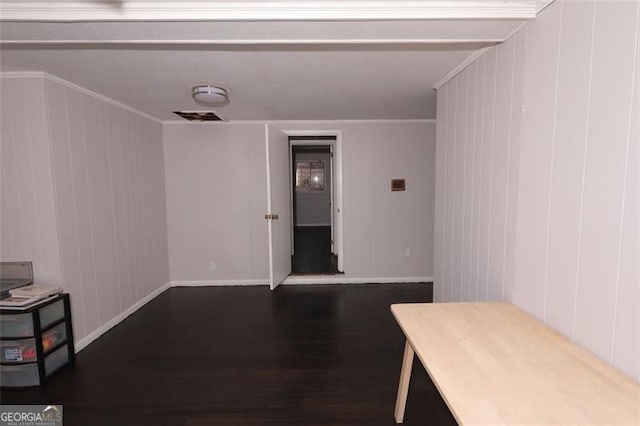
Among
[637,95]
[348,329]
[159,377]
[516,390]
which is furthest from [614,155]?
[159,377]

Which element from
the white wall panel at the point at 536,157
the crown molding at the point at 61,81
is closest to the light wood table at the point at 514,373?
the white wall panel at the point at 536,157

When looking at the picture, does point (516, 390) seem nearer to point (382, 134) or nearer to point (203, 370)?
point (203, 370)

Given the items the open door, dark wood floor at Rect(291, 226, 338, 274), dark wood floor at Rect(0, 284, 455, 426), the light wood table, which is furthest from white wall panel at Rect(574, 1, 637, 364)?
dark wood floor at Rect(291, 226, 338, 274)

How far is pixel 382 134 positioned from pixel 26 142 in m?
3.43

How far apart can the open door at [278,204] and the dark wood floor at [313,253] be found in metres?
0.55

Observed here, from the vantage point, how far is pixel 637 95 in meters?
0.95

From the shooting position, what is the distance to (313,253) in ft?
18.4

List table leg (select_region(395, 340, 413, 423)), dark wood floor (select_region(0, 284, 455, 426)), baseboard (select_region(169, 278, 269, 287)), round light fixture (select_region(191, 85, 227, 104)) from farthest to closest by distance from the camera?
baseboard (select_region(169, 278, 269, 287)) → round light fixture (select_region(191, 85, 227, 104)) → dark wood floor (select_region(0, 284, 455, 426)) → table leg (select_region(395, 340, 413, 423))

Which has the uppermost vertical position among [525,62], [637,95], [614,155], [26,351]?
[525,62]

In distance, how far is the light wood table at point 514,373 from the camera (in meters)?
0.85

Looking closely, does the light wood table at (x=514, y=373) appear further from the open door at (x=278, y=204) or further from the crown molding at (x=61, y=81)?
the crown molding at (x=61, y=81)

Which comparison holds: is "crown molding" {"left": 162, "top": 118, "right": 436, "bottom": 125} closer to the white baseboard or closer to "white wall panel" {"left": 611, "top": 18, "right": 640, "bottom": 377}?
the white baseboard

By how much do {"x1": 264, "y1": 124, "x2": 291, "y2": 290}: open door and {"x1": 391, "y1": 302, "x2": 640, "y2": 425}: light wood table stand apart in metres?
2.31

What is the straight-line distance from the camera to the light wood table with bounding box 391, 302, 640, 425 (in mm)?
854
